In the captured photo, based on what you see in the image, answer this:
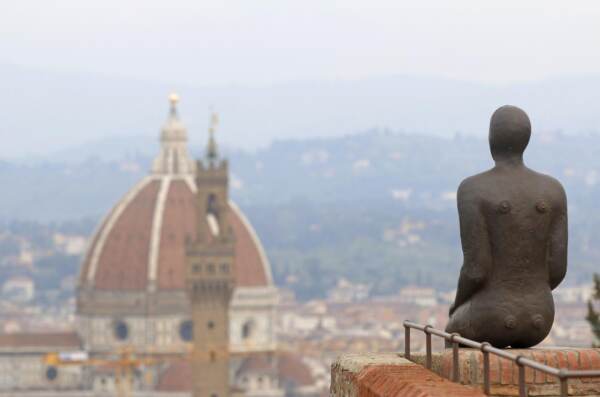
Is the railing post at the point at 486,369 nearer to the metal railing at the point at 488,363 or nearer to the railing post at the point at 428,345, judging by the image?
the metal railing at the point at 488,363

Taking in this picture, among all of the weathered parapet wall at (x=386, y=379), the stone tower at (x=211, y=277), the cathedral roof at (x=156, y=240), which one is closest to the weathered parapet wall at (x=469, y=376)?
the weathered parapet wall at (x=386, y=379)

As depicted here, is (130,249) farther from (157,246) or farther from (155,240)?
(155,240)

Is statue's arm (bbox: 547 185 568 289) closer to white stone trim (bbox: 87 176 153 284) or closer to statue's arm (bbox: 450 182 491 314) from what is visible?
statue's arm (bbox: 450 182 491 314)

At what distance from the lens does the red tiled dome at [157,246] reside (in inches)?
5719

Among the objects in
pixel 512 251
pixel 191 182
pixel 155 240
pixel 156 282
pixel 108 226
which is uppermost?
pixel 191 182

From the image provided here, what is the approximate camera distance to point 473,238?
392 inches

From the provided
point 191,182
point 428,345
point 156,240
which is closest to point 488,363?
point 428,345

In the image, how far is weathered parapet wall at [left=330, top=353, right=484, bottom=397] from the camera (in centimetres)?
893

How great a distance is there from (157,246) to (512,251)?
136711 mm

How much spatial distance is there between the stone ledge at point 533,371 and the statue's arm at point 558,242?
0.54 m

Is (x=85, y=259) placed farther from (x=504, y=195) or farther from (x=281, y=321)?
(x=504, y=195)

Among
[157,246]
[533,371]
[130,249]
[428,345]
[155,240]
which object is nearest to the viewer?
[533,371]

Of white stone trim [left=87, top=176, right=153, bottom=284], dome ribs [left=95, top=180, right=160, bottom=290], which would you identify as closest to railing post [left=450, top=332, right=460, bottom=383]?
dome ribs [left=95, top=180, right=160, bottom=290]

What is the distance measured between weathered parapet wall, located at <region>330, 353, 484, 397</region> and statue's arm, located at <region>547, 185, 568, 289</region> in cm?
64
